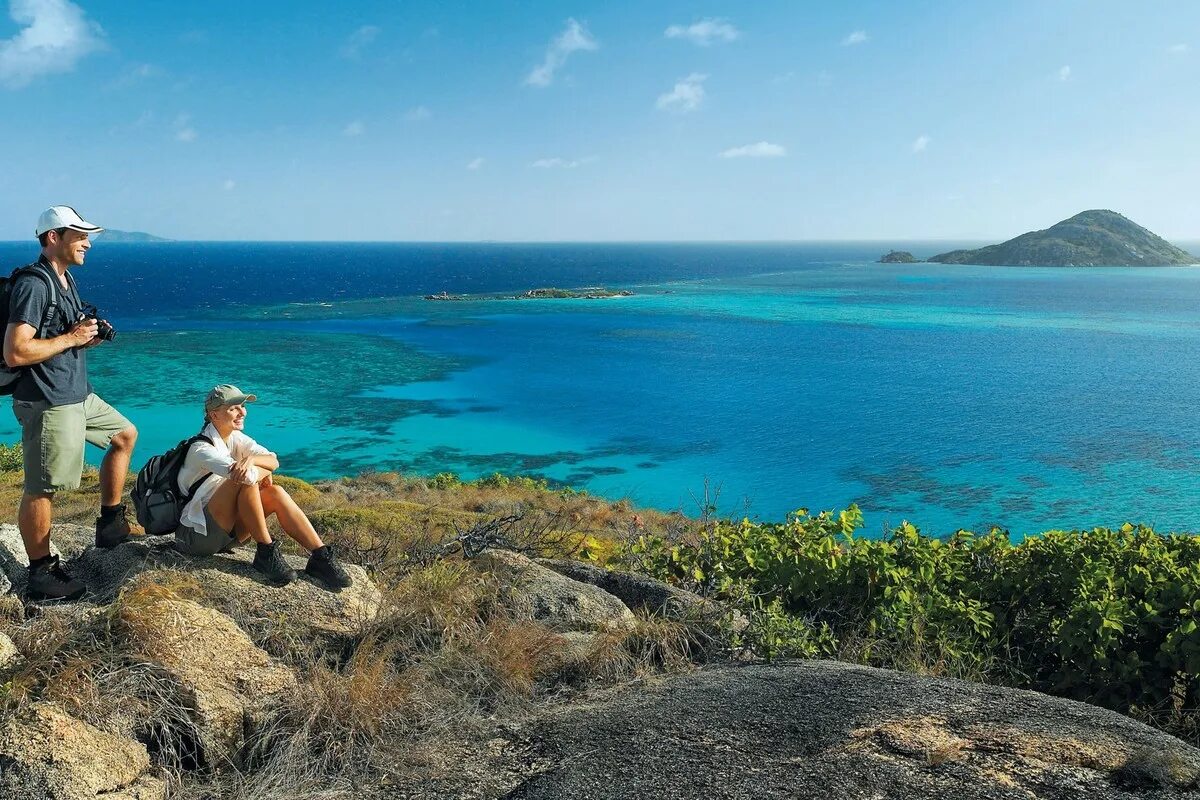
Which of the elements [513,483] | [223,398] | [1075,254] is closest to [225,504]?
[223,398]

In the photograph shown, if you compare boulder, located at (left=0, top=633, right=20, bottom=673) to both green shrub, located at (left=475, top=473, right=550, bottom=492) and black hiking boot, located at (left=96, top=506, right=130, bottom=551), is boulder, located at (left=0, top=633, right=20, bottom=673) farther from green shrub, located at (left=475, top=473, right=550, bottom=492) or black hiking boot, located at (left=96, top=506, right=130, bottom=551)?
green shrub, located at (left=475, top=473, right=550, bottom=492)

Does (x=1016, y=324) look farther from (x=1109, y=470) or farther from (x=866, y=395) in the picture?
(x=1109, y=470)

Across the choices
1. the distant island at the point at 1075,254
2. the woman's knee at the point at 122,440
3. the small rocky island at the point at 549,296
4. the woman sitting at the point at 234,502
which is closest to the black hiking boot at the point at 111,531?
the woman's knee at the point at 122,440

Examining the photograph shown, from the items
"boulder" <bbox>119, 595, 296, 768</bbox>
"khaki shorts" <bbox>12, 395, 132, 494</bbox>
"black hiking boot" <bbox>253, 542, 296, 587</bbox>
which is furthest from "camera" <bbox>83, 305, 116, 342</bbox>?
"boulder" <bbox>119, 595, 296, 768</bbox>

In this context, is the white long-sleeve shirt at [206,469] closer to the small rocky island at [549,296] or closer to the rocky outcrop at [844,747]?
the rocky outcrop at [844,747]

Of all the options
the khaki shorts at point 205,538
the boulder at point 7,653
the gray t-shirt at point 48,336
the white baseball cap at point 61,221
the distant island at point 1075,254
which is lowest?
the boulder at point 7,653

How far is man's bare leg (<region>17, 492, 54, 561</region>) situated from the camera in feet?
19.0

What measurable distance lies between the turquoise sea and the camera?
14.8 metres

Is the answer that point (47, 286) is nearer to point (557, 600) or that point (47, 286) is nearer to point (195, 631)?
point (195, 631)

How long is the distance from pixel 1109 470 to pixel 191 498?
107 feet

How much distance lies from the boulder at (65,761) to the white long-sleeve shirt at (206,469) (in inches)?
88.4

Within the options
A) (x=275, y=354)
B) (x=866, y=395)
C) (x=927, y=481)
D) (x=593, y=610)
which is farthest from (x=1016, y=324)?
(x=593, y=610)

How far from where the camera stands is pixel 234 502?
6168 mm

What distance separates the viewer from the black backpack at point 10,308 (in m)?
5.60
